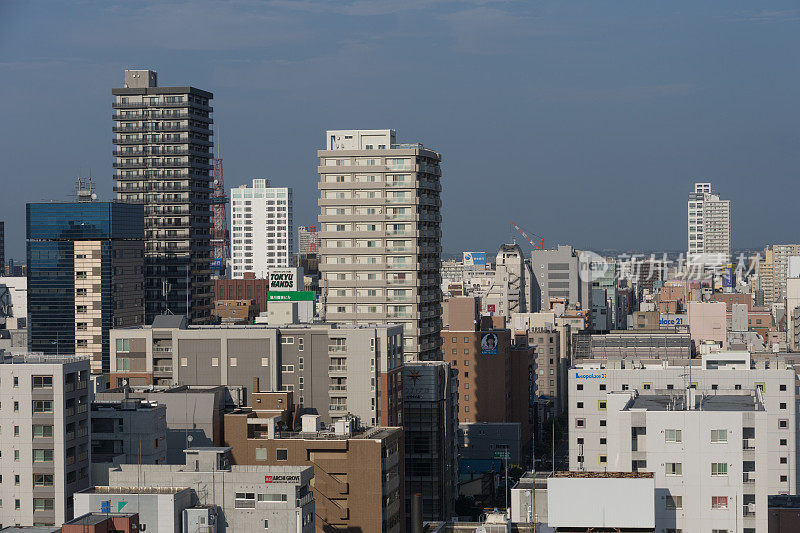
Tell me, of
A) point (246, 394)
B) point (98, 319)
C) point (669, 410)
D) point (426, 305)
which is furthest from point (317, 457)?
point (98, 319)

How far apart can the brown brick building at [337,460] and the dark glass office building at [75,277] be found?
56431 millimetres

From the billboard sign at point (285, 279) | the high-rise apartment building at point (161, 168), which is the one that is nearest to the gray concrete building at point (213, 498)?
the billboard sign at point (285, 279)

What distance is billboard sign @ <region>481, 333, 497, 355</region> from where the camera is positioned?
114m

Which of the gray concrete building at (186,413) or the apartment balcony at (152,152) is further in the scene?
the apartment balcony at (152,152)

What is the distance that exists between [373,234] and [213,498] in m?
46.1

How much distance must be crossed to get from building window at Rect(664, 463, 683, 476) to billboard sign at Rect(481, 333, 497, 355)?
242ft

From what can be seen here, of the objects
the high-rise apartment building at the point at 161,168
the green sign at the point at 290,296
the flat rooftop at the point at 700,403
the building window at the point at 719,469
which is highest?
→ the high-rise apartment building at the point at 161,168

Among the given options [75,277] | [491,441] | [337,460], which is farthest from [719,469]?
[75,277]

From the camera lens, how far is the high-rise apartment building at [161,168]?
133250 millimetres

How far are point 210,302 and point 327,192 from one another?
51.9 m

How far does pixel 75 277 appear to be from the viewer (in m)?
114

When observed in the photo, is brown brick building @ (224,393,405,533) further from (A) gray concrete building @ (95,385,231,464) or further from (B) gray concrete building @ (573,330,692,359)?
(B) gray concrete building @ (573,330,692,359)

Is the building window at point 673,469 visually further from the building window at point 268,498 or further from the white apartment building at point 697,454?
the building window at point 268,498

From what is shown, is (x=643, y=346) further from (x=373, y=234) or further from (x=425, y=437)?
(x=425, y=437)
